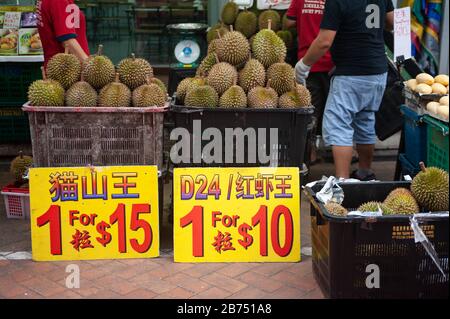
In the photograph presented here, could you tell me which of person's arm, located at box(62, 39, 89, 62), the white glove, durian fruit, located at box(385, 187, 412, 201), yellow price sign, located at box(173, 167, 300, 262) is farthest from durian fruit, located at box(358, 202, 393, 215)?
person's arm, located at box(62, 39, 89, 62)

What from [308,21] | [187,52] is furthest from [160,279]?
[187,52]

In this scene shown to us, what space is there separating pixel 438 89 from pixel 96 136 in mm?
2499

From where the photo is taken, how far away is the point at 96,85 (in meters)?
4.11

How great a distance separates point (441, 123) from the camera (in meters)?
4.05

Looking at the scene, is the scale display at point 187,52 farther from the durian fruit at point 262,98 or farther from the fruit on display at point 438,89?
the fruit on display at point 438,89

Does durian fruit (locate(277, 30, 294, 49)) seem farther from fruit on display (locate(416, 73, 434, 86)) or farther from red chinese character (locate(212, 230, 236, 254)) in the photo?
red chinese character (locate(212, 230, 236, 254))

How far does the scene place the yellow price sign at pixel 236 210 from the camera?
12.7 feet

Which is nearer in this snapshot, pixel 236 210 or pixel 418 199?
pixel 418 199

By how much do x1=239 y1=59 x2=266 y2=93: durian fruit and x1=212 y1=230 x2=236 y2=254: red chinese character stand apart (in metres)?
1.00

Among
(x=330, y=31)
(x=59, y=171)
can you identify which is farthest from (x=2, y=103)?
(x=330, y=31)

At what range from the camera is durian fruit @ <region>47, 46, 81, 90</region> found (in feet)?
13.4

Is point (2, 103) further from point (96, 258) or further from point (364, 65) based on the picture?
point (364, 65)

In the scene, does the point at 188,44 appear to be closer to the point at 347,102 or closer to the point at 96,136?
the point at 347,102

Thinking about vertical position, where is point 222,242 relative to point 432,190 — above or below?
below
